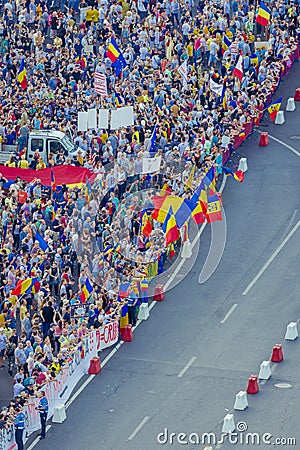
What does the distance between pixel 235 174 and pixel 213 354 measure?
12.3m

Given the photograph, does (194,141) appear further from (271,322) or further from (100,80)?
(271,322)

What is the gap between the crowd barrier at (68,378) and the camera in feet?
207

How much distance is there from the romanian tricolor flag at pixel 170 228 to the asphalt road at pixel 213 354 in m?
1.55

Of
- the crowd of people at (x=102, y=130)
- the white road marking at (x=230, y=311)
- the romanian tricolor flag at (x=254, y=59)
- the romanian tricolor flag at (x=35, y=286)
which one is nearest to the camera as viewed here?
the crowd of people at (x=102, y=130)

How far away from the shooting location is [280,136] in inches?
3378

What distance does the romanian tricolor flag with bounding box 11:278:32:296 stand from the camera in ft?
224

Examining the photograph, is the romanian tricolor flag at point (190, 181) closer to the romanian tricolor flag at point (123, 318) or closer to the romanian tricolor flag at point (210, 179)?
the romanian tricolor flag at point (210, 179)

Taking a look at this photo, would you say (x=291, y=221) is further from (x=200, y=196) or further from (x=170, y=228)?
(x=170, y=228)

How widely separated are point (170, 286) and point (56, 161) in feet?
31.5

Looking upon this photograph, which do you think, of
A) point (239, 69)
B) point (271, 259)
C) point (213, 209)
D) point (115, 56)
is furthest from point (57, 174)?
point (239, 69)

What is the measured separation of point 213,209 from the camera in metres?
76.0

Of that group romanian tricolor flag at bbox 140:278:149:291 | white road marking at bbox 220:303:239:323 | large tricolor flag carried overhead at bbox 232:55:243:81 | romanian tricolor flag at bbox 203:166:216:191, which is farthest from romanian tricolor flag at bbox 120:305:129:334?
large tricolor flag carried overhead at bbox 232:55:243:81

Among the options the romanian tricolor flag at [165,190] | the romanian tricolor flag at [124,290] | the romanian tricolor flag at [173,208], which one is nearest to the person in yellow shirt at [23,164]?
the romanian tricolor flag at [165,190]

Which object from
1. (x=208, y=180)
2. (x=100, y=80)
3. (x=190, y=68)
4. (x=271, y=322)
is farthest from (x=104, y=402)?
(x=190, y=68)
